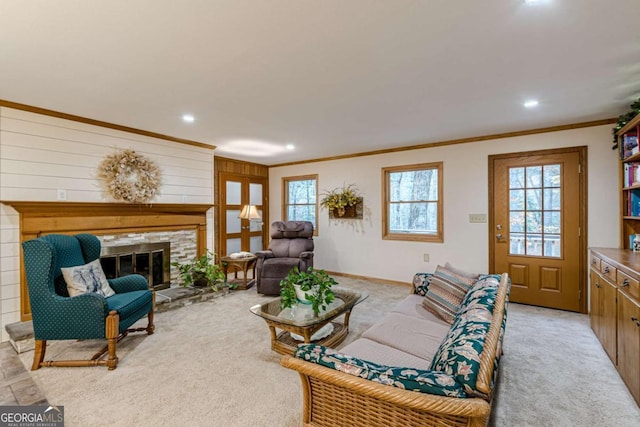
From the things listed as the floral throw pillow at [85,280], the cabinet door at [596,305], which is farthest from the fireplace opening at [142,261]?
the cabinet door at [596,305]

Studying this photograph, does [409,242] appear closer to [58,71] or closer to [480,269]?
[480,269]

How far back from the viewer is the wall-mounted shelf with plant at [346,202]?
542cm

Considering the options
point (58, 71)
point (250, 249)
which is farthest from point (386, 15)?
point (250, 249)

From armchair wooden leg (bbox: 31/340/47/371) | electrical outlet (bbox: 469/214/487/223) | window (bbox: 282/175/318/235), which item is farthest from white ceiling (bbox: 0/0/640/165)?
window (bbox: 282/175/318/235)

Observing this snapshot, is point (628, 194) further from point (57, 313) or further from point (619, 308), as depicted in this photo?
point (57, 313)

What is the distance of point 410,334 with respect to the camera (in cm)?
207

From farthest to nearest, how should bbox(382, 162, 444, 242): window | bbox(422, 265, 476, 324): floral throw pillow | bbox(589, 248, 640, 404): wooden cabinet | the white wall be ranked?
bbox(382, 162, 444, 242): window < the white wall < bbox(422, 265, 476, 324): floral throw pillow < bbox(589, 248, 640, 404): wooden cabinet

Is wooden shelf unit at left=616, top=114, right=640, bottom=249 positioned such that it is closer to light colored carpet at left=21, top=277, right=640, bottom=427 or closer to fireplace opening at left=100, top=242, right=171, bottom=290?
light colored carpet at left=21, top=277, right=640, bottom=427

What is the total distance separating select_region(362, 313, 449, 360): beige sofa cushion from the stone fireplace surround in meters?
3.40

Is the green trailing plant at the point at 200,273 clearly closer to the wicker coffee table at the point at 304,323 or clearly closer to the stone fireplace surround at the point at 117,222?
the stone fireplace surround at the point at 117,222

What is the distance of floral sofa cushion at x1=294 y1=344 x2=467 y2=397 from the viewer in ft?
3.37

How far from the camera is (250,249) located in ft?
20.2

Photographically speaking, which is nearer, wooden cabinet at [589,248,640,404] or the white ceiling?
the white ceiling

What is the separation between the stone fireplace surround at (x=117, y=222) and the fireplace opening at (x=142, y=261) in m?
0.12
